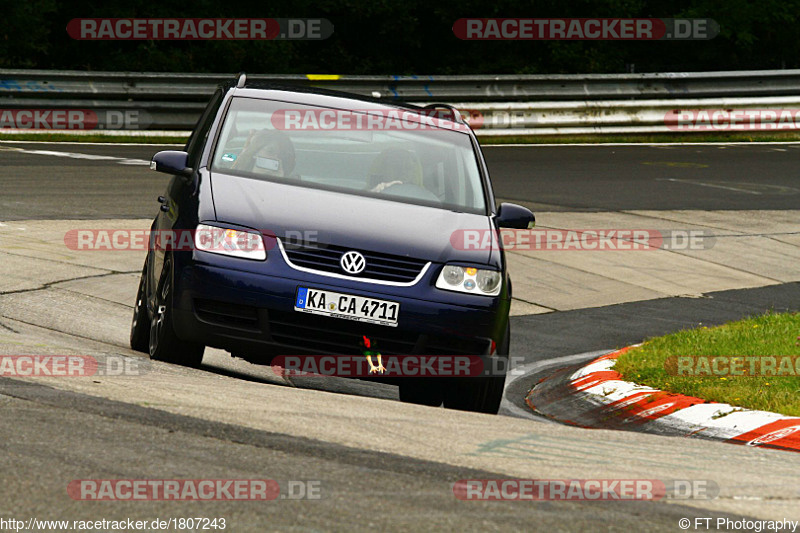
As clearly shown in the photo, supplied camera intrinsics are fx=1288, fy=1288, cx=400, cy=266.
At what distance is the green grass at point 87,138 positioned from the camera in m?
20.0

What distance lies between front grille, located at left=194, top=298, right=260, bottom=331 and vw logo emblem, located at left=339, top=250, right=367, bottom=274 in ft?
1.72

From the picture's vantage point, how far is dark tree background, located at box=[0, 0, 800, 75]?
27109mm

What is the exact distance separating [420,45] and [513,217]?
22257mm

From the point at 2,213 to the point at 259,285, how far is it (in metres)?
7.46

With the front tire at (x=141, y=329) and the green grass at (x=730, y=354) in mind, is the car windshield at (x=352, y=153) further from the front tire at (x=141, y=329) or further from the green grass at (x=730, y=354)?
the green grass at (x=730, y=354)

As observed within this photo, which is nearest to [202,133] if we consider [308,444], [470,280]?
[470,280]

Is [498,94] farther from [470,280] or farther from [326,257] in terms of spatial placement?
[326,257]

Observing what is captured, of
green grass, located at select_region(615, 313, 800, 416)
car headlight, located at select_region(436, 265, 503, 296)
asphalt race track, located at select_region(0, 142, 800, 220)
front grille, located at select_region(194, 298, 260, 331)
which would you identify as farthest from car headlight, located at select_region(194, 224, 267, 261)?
asphalt race track, located at select_region(0, 142, 800, 220)

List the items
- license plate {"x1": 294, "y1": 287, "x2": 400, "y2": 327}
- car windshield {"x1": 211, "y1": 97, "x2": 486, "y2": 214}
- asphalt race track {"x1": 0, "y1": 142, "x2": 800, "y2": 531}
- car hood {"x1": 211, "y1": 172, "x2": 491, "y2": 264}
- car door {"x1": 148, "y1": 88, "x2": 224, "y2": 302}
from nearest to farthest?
asphalt race track {"x1": 0, "y1": 142, "x2": 800, "y2": 531}, license plate {"x1": 294, "y1": 287, "x2": 400, "y2": 327}, car hood {"x1": 211, "y1": 172, "x2": 491, "y2": 264}, car door {"x1": 148, "y1": 88, "x2": 224, "y2": 302}, car windshield {"x1": 211, "y1": 97, "x2": 486, "y2": 214}

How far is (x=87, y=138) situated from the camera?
2031cm

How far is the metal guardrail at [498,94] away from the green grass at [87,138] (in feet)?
1.03

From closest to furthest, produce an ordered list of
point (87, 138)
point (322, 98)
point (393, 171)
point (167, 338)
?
point (167, 338) < point (393, 171) < point (322, 98) < point (87, 138)

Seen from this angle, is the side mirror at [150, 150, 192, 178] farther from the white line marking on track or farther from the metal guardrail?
the metal guardrail

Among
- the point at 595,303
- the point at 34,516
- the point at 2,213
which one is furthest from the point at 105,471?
the point at 2,213
